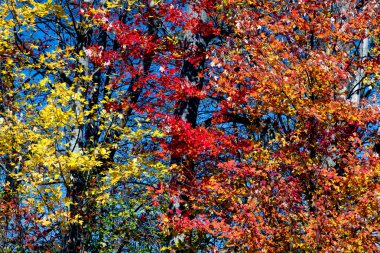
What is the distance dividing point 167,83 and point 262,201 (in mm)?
4621

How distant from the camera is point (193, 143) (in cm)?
1058

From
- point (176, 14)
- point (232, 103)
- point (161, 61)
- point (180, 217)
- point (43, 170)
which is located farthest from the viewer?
point (161, 61)

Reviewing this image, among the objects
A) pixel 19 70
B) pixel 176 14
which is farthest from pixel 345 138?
pixel 19 70

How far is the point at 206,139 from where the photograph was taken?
10641 millimetres

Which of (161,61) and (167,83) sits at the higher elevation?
(161,61)

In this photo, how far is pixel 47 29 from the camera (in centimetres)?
1380

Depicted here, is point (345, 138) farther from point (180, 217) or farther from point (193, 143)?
point (180, 217)

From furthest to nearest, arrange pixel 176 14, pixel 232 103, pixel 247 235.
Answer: pixel 176 14, pixel 232 103, pixel 247 235

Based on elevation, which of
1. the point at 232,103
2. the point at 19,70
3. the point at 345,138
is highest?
the point at 19,70

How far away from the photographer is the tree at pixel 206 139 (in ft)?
27.7

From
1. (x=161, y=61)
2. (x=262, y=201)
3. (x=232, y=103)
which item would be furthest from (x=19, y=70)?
(x=262, y=201)

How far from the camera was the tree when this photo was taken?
27.7 ft

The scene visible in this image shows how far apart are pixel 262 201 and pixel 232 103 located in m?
3.46

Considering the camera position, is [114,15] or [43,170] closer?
[43,170]
